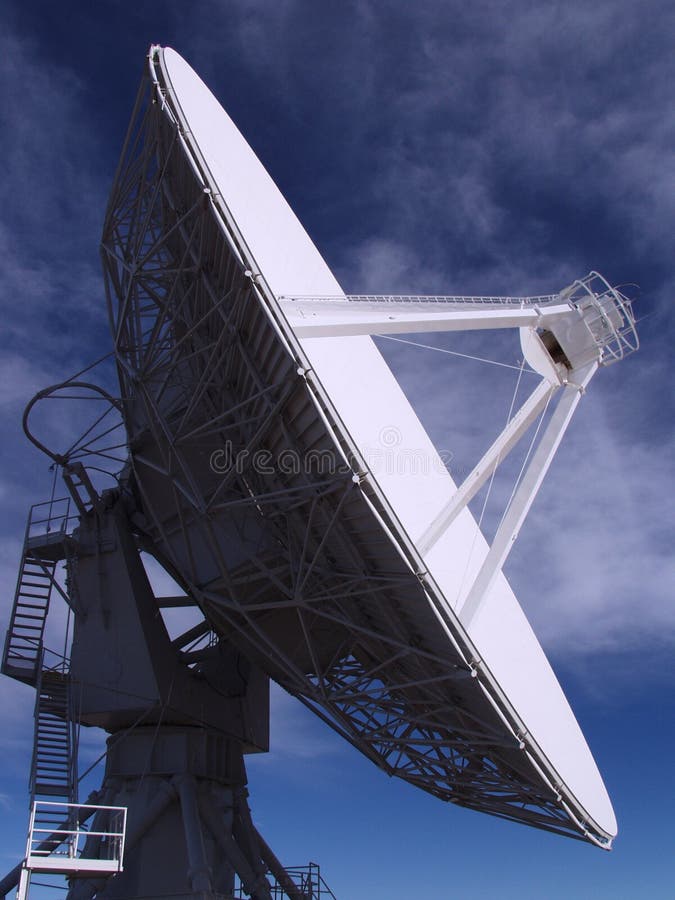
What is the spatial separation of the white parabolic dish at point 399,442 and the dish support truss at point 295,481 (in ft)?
3.14

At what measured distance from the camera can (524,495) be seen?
702 inches

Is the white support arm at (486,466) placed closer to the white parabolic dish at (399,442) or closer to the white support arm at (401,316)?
the white parabolic dish at (399,442)

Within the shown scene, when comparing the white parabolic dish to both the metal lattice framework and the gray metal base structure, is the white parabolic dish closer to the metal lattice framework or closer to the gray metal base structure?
the metal lattice framework

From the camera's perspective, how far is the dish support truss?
14227 mm

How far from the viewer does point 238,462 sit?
51.8 feet

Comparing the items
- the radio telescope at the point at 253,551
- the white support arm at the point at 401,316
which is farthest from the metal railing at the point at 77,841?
the white support arm at the point at 401,316

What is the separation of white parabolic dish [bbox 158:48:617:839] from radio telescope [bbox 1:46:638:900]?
0.09m

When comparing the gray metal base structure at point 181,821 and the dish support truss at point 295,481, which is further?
the gray metal base structure at point 181,821

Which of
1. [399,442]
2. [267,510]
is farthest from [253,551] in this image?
[399,442]

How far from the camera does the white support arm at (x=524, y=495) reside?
16.8 m

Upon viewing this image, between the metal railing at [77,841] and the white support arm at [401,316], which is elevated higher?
the white support arm at [401,316]

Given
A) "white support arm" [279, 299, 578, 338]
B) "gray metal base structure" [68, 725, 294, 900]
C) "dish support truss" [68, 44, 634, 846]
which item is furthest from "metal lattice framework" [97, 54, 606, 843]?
"gray metal base structure" [68, 725, 294, 900]

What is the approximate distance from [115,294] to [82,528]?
5.33 meters

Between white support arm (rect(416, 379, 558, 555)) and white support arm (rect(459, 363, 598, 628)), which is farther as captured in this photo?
white support arm (rect(459, 363, 598, 628))
